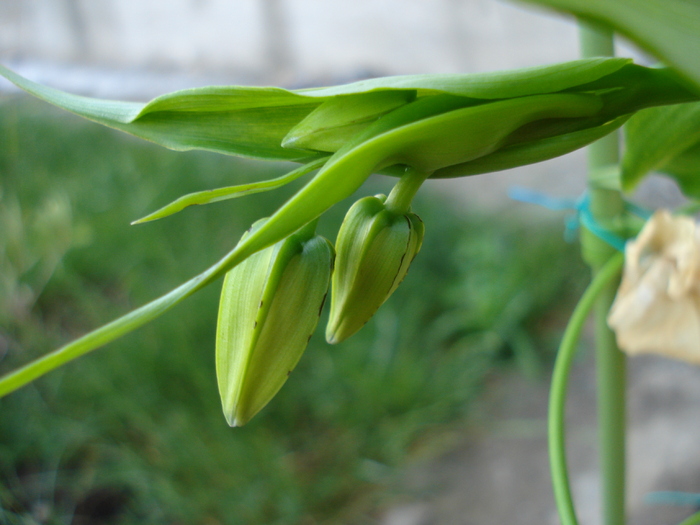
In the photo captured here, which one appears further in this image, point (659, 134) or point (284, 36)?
point (284, 36)

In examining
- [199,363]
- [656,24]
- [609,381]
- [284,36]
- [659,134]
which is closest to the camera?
[656,24]

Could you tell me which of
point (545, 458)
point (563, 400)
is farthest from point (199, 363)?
point (563, 400)

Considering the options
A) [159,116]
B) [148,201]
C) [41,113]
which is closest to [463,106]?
[159,116]

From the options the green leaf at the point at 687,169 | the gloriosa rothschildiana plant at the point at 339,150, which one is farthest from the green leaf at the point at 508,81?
the green leaf at the point at 687,169

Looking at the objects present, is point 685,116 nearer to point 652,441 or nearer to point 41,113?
point 652,441

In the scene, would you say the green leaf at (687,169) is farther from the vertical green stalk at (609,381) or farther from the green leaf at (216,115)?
the green leaf at (216,115)

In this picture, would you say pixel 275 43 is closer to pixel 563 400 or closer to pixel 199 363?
pixel 199 363

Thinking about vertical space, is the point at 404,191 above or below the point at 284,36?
below

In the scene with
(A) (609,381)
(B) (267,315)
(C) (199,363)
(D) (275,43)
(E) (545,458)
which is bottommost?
(E) (545,458)
